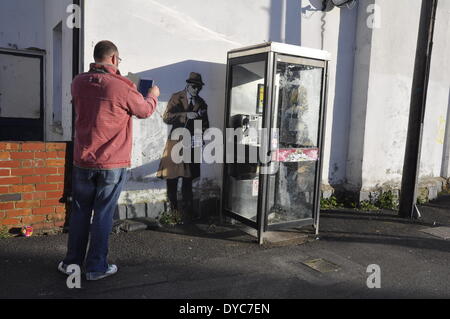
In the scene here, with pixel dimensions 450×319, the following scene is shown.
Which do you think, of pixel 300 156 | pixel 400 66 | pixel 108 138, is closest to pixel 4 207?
pixel 108 138

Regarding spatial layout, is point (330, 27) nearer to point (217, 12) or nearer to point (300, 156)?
point (217, 12)

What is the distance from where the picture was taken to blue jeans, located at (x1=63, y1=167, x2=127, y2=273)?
3188mm

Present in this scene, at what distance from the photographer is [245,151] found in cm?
484

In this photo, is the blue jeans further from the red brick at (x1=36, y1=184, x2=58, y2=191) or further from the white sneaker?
the red brick at (x1=36, y1=184, x2=58, y2=191)

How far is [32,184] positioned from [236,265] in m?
2.41

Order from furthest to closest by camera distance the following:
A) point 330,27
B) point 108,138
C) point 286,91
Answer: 1. point 330,27
2. point 286,91
3. point 108,138

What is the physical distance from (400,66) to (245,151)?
3.37 m

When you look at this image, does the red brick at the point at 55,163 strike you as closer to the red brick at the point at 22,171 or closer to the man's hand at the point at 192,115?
the red brick at the point at 22,171

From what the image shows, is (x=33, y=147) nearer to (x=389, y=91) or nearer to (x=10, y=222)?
(x=10, y=222)

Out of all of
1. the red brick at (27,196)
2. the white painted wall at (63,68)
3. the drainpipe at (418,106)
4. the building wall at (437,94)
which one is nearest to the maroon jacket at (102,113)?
the red brick at (27,196)

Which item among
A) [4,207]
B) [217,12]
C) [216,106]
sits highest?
[217,12]

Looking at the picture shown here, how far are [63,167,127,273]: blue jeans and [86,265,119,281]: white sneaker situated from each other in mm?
28

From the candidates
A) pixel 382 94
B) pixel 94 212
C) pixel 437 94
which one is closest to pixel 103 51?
pixel 94 212

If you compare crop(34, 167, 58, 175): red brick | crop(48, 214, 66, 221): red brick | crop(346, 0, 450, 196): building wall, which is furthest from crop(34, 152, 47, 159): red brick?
crop(346, 0, 450, 196): building wall
